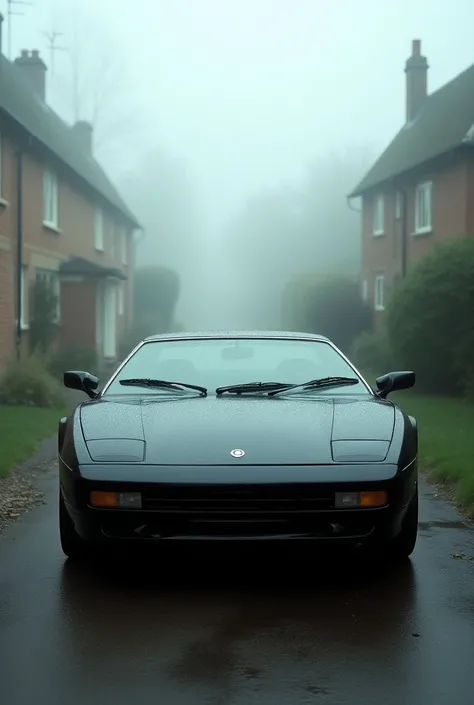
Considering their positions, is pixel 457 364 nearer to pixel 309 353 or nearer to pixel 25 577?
pixel 309 353

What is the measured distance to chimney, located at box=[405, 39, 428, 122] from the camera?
110 ft

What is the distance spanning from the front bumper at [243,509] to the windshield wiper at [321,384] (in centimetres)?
125

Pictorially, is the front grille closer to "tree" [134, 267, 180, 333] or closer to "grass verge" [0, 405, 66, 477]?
"grass verge" [0, 405, 66, 477]

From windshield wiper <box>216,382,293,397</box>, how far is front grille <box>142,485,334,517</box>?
4.11 ft

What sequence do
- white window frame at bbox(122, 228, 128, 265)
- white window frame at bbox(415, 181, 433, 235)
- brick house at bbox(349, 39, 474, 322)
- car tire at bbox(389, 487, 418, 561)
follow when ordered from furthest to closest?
white window frame at bbox(122, 228, 128, 265), white window frame at bbox(415, 181, 433, 235), brick house at bbox(349, 39, 474, 322), car tire at bbox(389, 487, 418, 561)

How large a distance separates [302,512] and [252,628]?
0.65 m

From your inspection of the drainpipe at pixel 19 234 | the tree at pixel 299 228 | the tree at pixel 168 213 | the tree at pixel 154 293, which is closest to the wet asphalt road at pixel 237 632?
the drainpipe at pixel 19 234

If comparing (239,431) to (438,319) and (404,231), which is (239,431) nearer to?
(438,319)

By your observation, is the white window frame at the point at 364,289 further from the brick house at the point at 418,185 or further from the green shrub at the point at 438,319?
the green shrub at the point at 438,319

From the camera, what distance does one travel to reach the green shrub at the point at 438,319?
55.6 feet

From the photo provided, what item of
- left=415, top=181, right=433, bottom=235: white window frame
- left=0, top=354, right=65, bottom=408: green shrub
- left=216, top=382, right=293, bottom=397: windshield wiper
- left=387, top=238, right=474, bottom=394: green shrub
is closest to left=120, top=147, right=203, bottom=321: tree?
left=415, top=181, right=433, bottom=235: white window frame

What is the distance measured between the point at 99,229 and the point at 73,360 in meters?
9.82

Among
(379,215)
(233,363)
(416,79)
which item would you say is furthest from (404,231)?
(233,363)

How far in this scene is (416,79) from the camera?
111 feet
